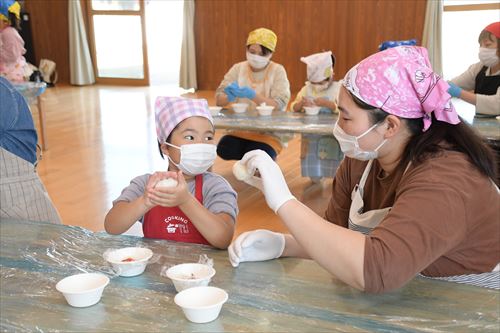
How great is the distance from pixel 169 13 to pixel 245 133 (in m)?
6.34

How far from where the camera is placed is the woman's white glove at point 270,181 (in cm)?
121

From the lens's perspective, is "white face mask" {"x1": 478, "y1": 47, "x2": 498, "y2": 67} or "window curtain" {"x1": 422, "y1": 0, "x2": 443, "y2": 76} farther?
"window curtain" {"x1": 422, "y1": 0, "x2": 443, "y2": 76}

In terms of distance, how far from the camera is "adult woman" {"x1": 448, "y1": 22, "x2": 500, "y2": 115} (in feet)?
10.9

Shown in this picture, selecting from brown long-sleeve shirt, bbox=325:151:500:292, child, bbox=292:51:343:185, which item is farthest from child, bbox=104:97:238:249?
child, bbox=292:51:343:185

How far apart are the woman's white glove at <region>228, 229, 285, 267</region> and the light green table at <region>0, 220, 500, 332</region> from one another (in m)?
0.02

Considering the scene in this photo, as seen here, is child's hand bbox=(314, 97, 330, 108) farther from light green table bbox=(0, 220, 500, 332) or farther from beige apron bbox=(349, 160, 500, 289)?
light green table bbox=(0, 220, 500, 332)

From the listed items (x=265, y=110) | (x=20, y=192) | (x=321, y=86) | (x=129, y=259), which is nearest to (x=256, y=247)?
(x=129, y=259)

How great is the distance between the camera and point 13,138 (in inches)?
73.9

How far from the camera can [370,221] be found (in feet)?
4.79

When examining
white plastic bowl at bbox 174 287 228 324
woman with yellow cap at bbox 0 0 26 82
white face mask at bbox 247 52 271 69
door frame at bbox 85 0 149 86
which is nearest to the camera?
white plastic bowl at bbox 174 287 228 324

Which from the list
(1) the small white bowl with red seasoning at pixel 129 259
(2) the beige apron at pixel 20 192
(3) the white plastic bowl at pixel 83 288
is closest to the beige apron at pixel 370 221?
(1) the small white bowl with red seasoning at pixel 129 259

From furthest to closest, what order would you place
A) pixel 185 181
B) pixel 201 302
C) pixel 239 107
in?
pixel 239 107 → pixel 185 181 → pixel 201 302

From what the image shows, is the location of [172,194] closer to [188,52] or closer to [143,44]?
[188,52]

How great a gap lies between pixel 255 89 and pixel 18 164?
2.42 m
